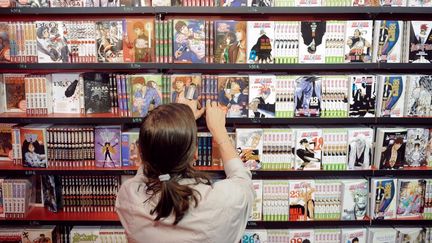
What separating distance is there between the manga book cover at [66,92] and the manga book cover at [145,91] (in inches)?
15.6

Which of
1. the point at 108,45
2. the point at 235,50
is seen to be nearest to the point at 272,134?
the point at 235,50

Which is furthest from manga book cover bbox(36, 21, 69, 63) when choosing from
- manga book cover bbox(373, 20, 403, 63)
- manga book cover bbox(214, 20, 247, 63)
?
manga book cover bbox(373, 20, 403, 63)

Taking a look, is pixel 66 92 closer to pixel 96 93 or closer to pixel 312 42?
pixel 96 93

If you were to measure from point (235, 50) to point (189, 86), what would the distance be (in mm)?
390

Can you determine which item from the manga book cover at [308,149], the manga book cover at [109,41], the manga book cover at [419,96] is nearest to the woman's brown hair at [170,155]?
the manga book cover at [109,41]

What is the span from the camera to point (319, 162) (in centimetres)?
327

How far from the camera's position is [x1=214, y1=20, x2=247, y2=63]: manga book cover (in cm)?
310

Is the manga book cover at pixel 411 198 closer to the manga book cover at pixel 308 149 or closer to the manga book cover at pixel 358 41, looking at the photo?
the manga book cover at pixel 308 149

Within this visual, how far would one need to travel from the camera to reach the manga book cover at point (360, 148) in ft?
10.6

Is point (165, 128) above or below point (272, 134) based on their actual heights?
above

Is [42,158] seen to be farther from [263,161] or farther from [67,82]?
[263,161]

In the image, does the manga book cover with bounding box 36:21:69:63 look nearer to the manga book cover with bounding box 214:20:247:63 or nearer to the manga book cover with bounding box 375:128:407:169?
the manga book cover with bounding box 214:20:247:63

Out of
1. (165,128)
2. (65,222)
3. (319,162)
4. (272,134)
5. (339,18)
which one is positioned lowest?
(65,222)

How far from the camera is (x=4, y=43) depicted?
125 inches
